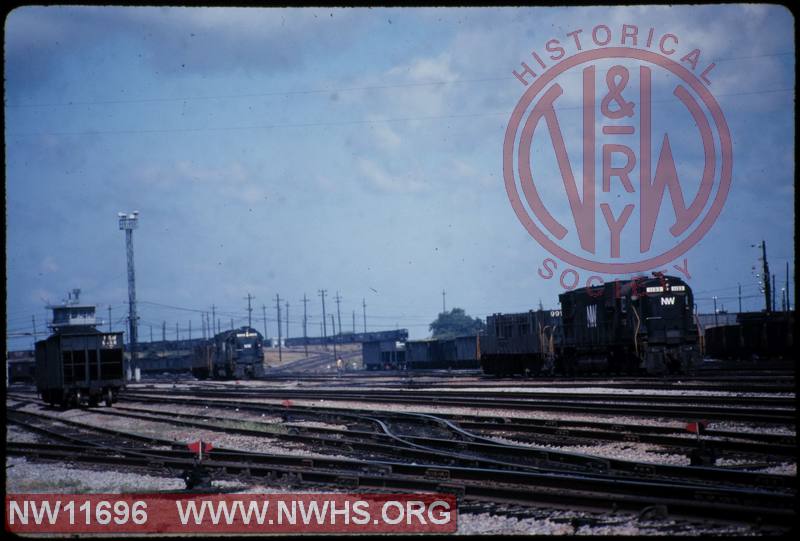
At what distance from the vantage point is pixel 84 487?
11.3 meters

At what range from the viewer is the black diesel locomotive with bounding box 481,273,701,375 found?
94.2 ft

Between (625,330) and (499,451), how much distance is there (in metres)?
17.9

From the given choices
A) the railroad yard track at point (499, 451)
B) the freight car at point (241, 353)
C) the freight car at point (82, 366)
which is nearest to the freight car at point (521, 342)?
the railroad yard track at point (499, 451)

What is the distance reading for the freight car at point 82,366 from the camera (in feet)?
95.5

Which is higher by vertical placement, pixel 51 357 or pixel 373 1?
pixel 373 1

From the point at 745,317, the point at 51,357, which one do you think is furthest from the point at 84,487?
the point at 745,317

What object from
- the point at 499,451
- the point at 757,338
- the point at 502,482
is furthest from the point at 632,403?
the point at 757,338

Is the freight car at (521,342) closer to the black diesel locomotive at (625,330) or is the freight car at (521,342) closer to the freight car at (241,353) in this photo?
the black diesel locomotive at (625,330)

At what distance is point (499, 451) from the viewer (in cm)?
1281

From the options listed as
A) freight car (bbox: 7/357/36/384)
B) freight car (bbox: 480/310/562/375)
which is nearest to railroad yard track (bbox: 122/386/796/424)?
freight car (bbox: 480/310/562/375)

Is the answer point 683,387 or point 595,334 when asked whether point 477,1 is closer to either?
point 683,387

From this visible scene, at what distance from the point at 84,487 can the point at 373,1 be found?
8.33 meters
